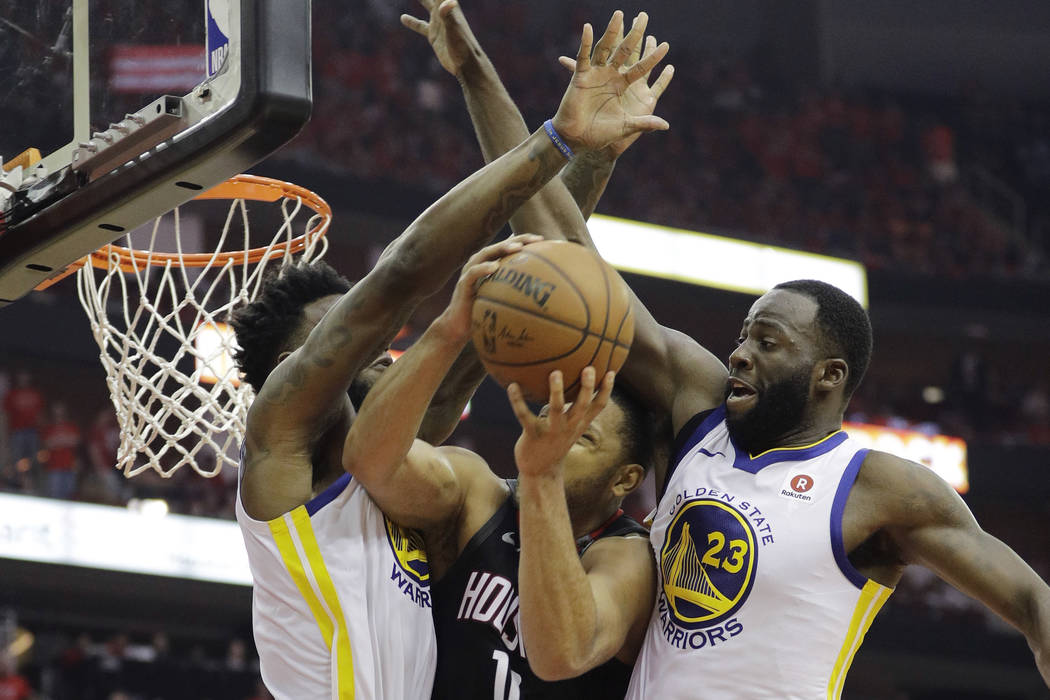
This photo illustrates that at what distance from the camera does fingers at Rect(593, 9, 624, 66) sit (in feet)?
10.2

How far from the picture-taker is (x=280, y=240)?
4.96m

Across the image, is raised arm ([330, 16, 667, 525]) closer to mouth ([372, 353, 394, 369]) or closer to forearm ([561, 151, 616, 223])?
mouth ([372, 353, 394, 369])

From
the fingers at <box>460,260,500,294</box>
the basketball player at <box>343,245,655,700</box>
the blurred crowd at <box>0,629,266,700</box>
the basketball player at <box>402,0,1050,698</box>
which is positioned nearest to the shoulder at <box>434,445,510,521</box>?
the basketball player at <box>343,245,655,700</box>

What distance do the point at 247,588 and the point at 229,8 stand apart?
10.5m

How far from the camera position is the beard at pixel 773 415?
11.3ft

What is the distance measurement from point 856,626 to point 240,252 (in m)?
2.67

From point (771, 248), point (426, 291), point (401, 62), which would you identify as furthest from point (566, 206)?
point (401, 62)

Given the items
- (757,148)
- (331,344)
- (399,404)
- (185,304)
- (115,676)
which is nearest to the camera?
(399,404)

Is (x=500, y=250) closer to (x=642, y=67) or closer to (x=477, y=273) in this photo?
(x=477, y=273)

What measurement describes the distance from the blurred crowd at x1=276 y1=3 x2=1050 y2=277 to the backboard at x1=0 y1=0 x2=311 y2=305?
39.6 feet

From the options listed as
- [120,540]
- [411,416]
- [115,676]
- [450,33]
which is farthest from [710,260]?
[411,416]

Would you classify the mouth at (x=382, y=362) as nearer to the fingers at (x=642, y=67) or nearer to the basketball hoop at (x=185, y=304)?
the basketball hoop at (x=185, y=304)

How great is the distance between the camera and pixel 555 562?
2881mm

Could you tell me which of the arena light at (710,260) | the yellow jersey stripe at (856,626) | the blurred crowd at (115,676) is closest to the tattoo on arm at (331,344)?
the yellow jersey stripe at (856,626)
